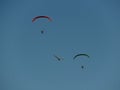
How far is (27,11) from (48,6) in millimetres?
815

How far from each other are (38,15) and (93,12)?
210 cm

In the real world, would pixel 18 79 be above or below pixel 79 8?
below

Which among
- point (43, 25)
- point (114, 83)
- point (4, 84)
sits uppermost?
point (43, 25)

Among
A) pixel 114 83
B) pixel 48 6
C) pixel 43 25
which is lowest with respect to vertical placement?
pixel 114 83

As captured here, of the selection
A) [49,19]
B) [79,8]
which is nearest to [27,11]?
[49,19]

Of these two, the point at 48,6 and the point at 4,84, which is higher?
the point at 48,6

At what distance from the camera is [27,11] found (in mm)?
8484

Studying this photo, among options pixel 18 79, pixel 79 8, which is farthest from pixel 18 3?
pixel 18 79

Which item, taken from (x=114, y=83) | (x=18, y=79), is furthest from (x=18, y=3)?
(x=114, y=83)

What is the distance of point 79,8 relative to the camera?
8.58 metres

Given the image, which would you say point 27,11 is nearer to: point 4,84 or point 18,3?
point 18,3

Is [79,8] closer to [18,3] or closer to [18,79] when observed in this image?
[18,3]

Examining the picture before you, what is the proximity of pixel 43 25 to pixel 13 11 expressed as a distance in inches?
48.5

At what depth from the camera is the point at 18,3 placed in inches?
333
